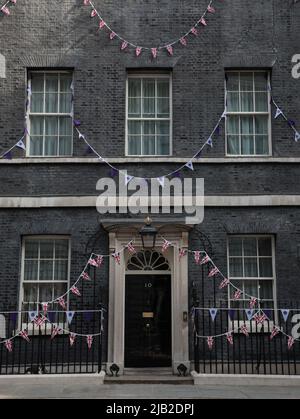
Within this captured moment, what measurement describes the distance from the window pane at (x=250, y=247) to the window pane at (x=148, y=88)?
4.13 m

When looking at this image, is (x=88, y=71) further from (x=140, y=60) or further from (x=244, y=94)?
(x=244, y=94)

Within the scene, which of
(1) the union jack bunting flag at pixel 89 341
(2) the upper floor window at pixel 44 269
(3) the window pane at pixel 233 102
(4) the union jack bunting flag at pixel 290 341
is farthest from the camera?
(3) the window pane at pixel 233 102

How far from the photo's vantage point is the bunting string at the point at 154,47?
13.8m

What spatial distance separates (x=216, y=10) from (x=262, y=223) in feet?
17.3

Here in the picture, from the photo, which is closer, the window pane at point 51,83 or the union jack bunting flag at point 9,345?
the union jack bunting flag at point 9,345

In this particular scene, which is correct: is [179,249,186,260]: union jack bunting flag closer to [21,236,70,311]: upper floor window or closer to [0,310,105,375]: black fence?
[0,310,105,375]: black fence

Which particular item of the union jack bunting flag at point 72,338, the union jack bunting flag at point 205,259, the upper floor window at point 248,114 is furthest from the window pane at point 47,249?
the upper floor window at point 248,114

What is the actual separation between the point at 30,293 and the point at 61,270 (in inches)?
Answer: 33.5

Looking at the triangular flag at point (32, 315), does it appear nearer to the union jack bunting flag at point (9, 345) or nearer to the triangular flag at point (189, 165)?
the union jack bunting flag at point (9, 345)

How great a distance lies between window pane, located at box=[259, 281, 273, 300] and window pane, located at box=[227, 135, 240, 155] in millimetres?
3123

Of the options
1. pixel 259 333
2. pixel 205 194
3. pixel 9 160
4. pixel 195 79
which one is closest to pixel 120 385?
pixel 259 333

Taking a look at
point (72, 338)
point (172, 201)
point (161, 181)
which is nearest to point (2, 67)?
point (161, 181)

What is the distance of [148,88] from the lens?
14.1 metres

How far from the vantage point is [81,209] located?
43.4 feet
